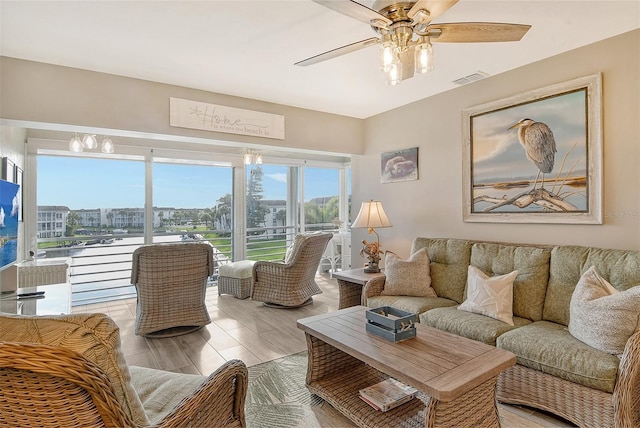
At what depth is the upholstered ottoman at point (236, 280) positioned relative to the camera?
468 centimetres

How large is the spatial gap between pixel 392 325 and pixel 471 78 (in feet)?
8.81

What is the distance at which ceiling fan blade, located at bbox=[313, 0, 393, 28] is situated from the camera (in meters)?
1.53

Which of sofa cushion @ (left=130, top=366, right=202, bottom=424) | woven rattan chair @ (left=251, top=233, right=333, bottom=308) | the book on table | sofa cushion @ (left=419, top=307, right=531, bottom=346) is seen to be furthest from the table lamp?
sofa cushion @ (left=130, top=366, right=202, bottom=424)

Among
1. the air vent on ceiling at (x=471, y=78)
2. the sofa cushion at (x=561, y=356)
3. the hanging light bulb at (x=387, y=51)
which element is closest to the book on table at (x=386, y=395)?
the sofa cushion at (x=561, y=356)

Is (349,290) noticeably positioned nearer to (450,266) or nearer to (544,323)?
(450,266)

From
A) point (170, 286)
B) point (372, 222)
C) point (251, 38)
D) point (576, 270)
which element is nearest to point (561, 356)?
point (576, 270)

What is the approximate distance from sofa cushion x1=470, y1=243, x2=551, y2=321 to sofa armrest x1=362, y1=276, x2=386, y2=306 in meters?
0.97

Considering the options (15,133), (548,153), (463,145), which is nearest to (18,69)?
(15,133)

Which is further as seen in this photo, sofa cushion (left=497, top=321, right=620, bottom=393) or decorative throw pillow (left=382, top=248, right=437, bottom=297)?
decorative throw pillow (left=382, top=248, right=437, bottom=297)

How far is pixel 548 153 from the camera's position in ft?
9.55

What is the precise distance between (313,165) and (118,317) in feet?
13.3

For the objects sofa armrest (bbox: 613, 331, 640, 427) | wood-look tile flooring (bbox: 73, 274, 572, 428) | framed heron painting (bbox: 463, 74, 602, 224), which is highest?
framed heron painting (bbox: 463, 74, 602, 224)

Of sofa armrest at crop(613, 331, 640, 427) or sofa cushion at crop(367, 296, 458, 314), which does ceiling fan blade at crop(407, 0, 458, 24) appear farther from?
sofa cushion at crop(367, 296, 458, 314)

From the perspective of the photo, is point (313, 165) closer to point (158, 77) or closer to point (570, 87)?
point (158, 77)
